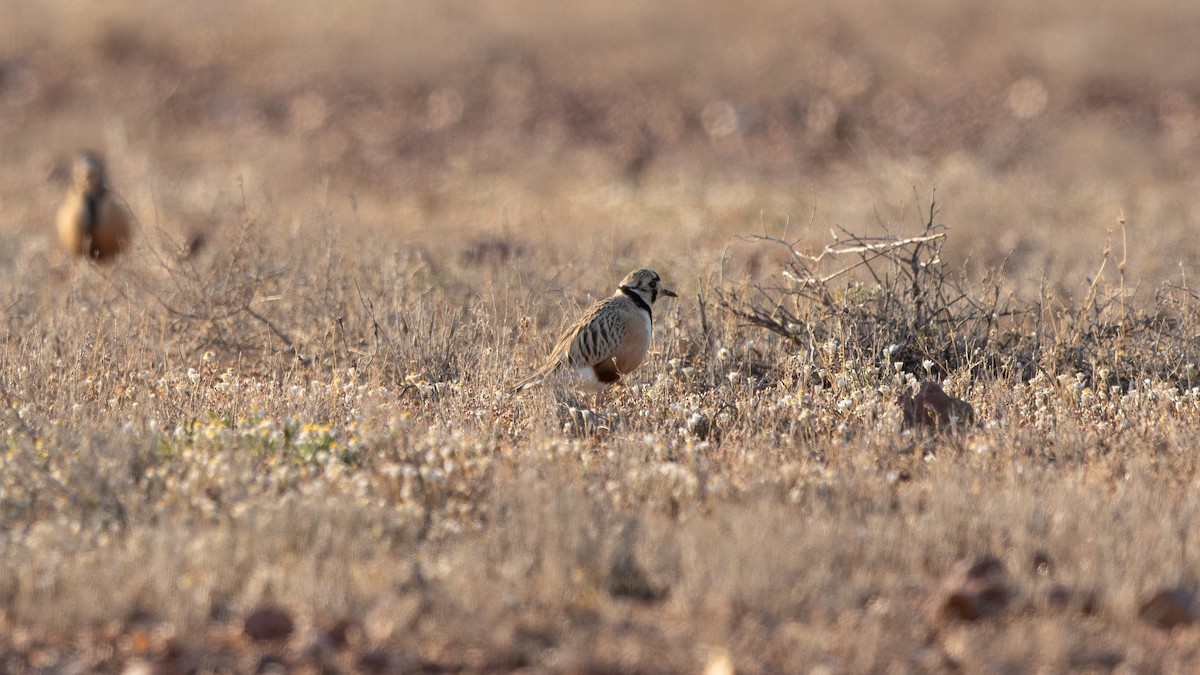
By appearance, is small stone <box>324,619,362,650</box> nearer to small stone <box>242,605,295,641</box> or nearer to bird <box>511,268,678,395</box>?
small stone <box>242,605,295,641</box>

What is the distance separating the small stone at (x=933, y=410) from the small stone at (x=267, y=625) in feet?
9.95

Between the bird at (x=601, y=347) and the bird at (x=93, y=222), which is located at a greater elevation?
the bird at (x=93, y=222)

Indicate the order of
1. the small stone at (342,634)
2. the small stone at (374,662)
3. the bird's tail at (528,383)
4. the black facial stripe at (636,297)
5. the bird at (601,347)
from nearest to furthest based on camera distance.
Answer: the small stone at (374,662) < the small stone at (342,634) < the bird's tail at (528,383) < the bird at (601,347) < the black facial stripe at (636,297)

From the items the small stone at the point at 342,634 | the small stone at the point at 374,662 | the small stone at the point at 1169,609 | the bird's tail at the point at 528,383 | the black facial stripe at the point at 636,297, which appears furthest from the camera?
the black facial stripe at the point at 636,297

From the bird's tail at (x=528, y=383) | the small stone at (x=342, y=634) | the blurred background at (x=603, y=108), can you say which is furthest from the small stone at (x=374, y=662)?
the blurred background at (x=603, y=108)

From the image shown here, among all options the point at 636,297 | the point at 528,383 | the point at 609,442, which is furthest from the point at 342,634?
the point at 636,297

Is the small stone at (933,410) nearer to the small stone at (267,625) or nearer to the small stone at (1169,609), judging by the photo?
the small stone at (1169,609)

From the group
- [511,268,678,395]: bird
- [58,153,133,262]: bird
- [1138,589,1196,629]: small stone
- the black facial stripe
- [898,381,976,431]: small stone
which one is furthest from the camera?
[58,153,133,262]: bird

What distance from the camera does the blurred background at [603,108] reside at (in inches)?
609

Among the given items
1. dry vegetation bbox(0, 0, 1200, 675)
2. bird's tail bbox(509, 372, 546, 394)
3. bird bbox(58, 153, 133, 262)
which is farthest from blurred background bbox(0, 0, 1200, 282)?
bird's tail bbox(509, 372, 546, 394)

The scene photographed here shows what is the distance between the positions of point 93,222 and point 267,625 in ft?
26.4

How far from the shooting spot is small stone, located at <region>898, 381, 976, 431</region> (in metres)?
5.98

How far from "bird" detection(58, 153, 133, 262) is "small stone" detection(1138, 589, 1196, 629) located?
8.88 metres

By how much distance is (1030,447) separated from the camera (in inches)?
227
